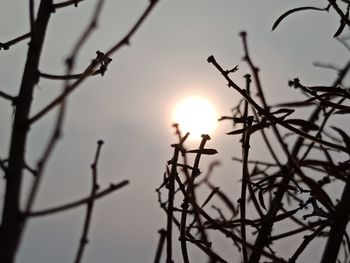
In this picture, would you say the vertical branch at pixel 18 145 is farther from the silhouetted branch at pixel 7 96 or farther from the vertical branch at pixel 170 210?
the vertical branch at pixel 170 210

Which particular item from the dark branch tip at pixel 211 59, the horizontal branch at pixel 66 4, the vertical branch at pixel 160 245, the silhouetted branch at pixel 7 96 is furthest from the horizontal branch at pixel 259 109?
the silhouetted branch at pixel 7 96

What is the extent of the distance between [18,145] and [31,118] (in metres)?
0.05

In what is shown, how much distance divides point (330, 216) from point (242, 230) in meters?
0.27

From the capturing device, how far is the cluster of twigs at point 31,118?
0.82 meters

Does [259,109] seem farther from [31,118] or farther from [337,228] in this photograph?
[31,118]

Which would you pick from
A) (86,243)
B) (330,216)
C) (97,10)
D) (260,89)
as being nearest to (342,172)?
(330,216)

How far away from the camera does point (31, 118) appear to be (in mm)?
905

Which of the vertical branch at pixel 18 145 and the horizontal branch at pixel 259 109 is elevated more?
the horizontal branch at pixel 259 109

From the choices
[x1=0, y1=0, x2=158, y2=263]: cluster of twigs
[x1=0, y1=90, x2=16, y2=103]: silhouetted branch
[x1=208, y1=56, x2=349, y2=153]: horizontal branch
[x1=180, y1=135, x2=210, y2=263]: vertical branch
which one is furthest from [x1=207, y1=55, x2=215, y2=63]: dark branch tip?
[x1=0, y1=90, x2=16, y2=103]: silhouetted branch

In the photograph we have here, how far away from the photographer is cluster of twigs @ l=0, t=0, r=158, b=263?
82 cm

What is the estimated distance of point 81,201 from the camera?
854mm

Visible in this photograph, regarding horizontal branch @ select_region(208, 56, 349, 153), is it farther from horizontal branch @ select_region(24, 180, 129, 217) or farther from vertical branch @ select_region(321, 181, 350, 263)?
horizontal branch @ select_region(24, 180, 129, 217)

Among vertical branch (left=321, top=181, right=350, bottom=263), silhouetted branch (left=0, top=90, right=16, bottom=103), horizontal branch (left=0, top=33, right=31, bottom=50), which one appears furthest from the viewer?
vertical branch (left=321, top=181, right=350, bottom=263)

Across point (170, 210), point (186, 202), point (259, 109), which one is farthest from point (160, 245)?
point (259, 109)
